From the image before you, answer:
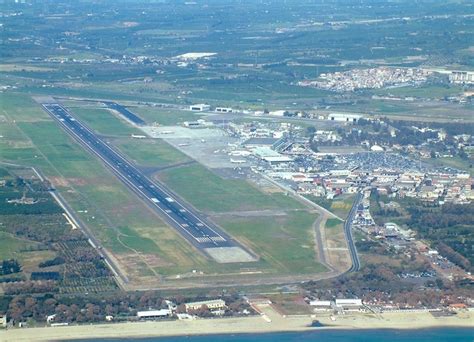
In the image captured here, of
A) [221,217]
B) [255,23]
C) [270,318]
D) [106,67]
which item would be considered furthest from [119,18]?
[270,318]

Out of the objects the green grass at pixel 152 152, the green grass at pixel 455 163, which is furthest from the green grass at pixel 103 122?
the green grass at pixel 455 163

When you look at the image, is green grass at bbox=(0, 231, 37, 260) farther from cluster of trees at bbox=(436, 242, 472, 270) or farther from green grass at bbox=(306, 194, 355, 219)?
cluster of trees at bbox=(436, 242, 472, 270)

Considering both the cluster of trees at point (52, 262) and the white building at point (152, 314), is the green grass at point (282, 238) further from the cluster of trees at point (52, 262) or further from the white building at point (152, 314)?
the cluster of trees at point (52, 262)

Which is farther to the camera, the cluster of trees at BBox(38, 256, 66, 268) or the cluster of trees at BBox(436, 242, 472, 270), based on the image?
the cluster of trees at BBox(436, 242, 472, 270)

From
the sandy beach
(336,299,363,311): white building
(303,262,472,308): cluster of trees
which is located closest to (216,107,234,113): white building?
(303,262,472,308): cluster of trees

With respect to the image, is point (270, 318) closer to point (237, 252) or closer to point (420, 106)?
point (237, 252)

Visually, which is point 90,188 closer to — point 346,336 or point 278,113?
point 346,336

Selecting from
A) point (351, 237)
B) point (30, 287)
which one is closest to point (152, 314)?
point (30, 287)
